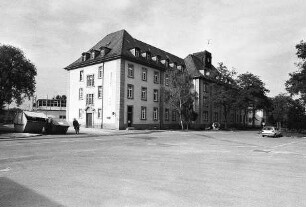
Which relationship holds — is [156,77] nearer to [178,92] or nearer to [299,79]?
[178,92]

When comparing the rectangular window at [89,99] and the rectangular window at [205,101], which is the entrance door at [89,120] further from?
the rectangular window at [205,101]

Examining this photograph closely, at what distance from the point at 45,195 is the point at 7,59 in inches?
1170

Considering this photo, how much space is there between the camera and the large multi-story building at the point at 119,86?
39438 millimetres

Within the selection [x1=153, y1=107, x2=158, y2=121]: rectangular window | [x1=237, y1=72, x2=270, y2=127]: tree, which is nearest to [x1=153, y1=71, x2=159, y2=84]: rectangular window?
[x1=153, y1=107, x2=158, y2=121]: rectangular window

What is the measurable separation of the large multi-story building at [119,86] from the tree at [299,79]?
19156 mm

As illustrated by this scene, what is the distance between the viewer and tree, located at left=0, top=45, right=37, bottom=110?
3155 cm

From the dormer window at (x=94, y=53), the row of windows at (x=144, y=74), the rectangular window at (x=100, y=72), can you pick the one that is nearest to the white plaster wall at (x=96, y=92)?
the rectangular window at (x=100, y=72)

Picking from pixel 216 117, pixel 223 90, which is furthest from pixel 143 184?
pixel 216 117

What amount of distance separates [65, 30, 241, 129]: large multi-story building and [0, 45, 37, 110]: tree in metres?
10.2

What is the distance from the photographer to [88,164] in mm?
10312

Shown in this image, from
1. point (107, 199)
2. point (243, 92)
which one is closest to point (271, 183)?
point (107, 199)

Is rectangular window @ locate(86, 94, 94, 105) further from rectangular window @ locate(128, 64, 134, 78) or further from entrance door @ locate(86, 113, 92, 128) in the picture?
rectangular window @ locate(128, 64, 134, 78)

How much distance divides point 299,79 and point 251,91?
1677 centimetres

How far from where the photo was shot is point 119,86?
3875 cm
